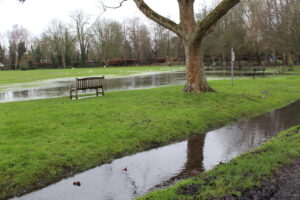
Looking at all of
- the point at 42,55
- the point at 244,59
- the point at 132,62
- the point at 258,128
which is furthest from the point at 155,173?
the point at 42,55

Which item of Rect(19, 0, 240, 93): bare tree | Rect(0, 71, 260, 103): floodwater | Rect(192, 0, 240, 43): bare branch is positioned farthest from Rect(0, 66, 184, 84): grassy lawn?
Rect(192, 0, 240, 43): bare branch

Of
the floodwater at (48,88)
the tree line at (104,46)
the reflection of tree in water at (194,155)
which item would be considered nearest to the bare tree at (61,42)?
the tree line at (104,46)

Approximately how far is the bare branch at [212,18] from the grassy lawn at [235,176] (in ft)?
24.1

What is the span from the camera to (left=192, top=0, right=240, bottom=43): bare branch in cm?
1222

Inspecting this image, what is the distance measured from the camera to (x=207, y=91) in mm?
14750

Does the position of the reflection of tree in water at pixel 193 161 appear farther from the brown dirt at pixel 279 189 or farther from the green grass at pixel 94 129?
the brown dirt at pixel 279 189

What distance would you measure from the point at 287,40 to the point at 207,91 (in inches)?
641

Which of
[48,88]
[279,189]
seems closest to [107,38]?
[48,88]

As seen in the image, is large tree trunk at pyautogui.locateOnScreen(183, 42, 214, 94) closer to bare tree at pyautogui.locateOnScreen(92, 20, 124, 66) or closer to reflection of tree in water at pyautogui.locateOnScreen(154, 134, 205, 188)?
reflection of tree in water at pyautogui.locateOnScreen(154, 134, 205, 188)

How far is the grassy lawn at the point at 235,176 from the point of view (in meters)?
Answer: 4.45

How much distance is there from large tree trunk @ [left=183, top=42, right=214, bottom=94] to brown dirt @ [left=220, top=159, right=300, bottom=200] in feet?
31.2

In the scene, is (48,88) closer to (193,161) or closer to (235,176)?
(193,161)

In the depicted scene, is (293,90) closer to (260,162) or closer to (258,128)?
(258,128)

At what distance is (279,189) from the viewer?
448cm
